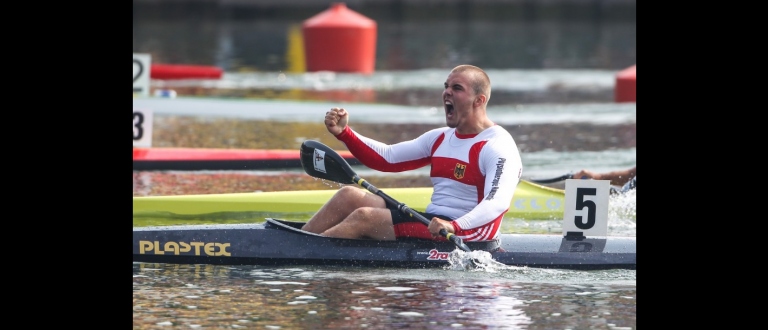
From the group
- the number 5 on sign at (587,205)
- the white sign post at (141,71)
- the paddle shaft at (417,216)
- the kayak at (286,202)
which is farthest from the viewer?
the white sign post at (141,71)

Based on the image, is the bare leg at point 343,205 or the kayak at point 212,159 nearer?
the bare leg at point 343,205

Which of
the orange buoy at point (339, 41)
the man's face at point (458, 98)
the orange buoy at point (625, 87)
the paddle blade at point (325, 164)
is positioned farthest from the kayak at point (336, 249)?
the orange buoy at point (339, 41)

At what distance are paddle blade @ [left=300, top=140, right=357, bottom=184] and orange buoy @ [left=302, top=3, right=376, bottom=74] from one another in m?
14.1

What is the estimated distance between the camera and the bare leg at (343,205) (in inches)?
359

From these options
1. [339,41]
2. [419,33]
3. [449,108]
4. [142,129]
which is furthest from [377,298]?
[419,33]

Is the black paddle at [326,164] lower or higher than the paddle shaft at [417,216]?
higher

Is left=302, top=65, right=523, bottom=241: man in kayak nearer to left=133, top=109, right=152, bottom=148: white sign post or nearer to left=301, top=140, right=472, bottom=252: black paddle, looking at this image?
left=301, top=140, right=472, bottom=252: black paddle

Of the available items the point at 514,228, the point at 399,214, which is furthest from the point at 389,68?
the point at 399,214

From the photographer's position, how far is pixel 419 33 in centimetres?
3716

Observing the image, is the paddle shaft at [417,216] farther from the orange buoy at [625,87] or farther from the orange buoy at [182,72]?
the orange buoy at [182,72]

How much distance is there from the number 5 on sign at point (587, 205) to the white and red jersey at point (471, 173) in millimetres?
500

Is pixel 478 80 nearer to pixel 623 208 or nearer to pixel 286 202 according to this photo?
pixel 286 202

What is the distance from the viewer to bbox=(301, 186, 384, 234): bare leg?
9117 mm

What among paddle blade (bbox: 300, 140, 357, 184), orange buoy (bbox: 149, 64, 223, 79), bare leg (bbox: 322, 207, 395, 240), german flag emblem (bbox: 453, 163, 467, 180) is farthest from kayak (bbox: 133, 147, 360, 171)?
orange buoy (bbox: 149, 64, 223, 79)
